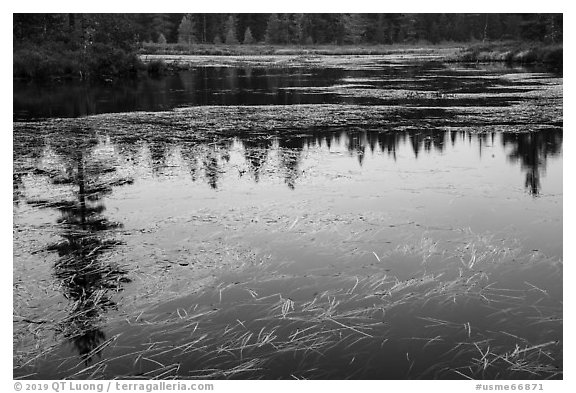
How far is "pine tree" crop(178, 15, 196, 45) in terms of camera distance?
322 feet

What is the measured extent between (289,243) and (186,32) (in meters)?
94.1

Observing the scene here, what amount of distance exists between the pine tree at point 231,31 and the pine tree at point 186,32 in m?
6.11

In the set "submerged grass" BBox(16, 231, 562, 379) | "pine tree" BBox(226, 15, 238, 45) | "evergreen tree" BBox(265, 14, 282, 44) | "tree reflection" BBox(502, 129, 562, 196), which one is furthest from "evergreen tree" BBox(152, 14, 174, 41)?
"submerged grass" BBox(16, 231, 562, 379)

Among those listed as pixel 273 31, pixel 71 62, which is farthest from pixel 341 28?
pixel 71 62

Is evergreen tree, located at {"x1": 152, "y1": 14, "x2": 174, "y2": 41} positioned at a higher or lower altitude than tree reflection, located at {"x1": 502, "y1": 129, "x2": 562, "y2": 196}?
higher

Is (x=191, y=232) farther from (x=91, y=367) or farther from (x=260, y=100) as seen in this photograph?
(x=260, y=100)

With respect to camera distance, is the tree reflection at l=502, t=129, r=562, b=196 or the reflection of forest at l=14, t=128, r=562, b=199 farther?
the reflection of forest at l=14, t=128, r=562, b=199

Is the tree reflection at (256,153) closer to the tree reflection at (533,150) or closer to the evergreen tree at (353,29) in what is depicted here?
the tree reflection at (533,150)

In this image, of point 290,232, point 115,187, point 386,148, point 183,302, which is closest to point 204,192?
point 115,187

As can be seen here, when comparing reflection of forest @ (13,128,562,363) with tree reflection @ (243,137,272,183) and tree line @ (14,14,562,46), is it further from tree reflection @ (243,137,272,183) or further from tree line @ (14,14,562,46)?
tree line @ (14,14,562,46)

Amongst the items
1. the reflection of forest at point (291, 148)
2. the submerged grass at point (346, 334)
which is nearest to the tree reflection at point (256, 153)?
the reflection of forest at point (291, 148)

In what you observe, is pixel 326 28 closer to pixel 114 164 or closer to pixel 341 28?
pixel 341 28

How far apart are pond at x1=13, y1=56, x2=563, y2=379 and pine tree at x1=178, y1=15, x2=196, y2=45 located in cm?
8129

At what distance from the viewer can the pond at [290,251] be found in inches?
256
